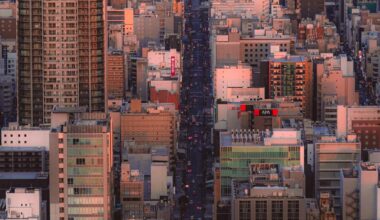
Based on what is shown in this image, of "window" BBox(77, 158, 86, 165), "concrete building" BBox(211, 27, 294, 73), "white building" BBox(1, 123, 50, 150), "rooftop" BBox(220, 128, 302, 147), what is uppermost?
"concrete building" BBox(211, 27, 294, 73)

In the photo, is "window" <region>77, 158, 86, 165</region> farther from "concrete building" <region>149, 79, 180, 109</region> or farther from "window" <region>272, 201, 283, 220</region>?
"concrete building" <region>149, 79, 180, 109</region>

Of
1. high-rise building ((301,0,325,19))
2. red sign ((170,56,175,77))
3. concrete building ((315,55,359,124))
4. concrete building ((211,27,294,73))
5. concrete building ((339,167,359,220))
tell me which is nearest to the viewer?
concrete building ((339,167,359,220))

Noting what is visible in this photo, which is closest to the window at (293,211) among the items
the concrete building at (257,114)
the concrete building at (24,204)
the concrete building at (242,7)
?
the concrete building at (24,204)

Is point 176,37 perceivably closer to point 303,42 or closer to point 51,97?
point 303,42

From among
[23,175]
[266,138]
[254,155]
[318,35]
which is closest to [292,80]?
[318,35]

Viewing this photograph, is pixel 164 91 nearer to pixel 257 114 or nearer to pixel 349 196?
pixel 257 114

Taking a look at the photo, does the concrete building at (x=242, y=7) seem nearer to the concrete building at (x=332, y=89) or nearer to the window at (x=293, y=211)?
the concrete building at (x=332, y=89)

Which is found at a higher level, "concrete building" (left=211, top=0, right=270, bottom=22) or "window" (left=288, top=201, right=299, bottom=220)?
"concrete building" (left=211, top=0, right=270, bottom=22)

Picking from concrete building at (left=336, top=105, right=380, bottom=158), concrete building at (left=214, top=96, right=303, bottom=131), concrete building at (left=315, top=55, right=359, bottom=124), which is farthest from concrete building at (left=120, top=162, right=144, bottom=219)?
concrete building at (left=315, top=55, right=359, bottom=124)
